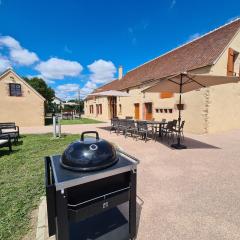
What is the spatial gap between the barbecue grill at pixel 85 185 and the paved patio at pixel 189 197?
2.11 ft

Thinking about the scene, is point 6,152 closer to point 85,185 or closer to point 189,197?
point 85,185

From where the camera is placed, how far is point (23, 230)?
2.28 meters

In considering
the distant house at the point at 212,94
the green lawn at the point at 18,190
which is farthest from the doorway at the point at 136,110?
the green lawn at the point at 18,190

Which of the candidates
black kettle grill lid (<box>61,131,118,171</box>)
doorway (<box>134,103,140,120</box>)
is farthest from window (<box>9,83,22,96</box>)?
black kettle grill lid (<box>61,131,118,171</box>)

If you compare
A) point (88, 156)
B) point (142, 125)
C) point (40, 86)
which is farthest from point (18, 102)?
point (40, 86)

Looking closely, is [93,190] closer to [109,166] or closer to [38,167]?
[109,166]

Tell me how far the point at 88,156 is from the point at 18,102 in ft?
53.2

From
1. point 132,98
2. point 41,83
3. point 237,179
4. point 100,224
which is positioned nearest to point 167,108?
point 132,98

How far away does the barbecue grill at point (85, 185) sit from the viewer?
1.58 meters

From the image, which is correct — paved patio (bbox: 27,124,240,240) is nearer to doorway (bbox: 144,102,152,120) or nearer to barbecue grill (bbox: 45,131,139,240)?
barbecue grill (bbox: 45,131,139,240)

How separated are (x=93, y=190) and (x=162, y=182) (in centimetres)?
239

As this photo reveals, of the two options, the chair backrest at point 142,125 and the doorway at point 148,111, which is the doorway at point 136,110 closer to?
the doorway at point 148,111

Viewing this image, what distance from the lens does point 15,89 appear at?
15.1 m

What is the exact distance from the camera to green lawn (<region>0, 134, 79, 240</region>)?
236cm
